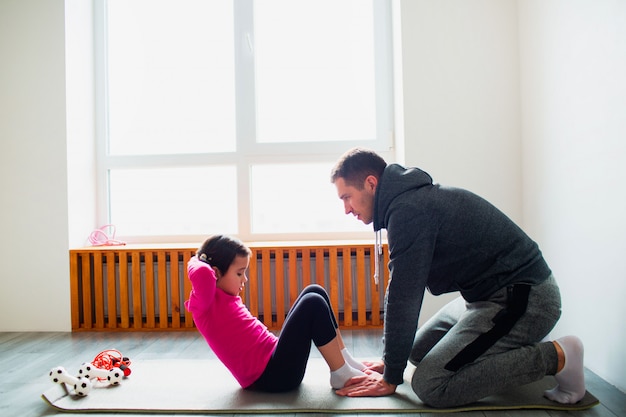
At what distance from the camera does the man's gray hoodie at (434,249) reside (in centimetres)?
172

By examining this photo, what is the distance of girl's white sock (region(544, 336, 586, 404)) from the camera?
171 centimetres

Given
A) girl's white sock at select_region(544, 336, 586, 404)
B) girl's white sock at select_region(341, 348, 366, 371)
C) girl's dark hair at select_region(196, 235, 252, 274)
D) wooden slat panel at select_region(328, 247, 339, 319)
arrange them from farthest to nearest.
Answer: wooden slat panel at select_region(328, 247, 339, 319), girl's white sock at select_region(341, 348, 366, 371), girl's dark hair at select_region(196, 235, 252, 274), girl's white sock at select_region(544, 336, 586, 404)

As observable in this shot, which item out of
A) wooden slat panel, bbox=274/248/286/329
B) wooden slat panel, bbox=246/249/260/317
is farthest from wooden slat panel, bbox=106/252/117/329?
wooden slat panel, bbox=274/248/286/329

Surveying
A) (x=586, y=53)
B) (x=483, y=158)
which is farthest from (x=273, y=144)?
(x=586, y=53)

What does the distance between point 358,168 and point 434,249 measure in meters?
0.39

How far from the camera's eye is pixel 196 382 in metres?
2.12

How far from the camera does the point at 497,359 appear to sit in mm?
1718

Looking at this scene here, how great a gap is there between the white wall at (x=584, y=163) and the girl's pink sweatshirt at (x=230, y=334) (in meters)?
1.31

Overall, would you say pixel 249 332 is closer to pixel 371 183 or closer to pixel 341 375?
pixel 341 375

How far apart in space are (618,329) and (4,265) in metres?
3.34

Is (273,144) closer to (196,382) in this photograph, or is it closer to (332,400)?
(196,382)

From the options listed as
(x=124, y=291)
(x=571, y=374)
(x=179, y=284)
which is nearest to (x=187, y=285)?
(x=179, y=284)

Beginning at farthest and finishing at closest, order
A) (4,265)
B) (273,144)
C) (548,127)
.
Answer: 1. (273,144)
2. (4,265)
3. (548,127)

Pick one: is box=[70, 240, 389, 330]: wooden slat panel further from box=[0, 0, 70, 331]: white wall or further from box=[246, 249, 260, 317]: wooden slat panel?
box=[0, 0, 70, 331]: white wall
